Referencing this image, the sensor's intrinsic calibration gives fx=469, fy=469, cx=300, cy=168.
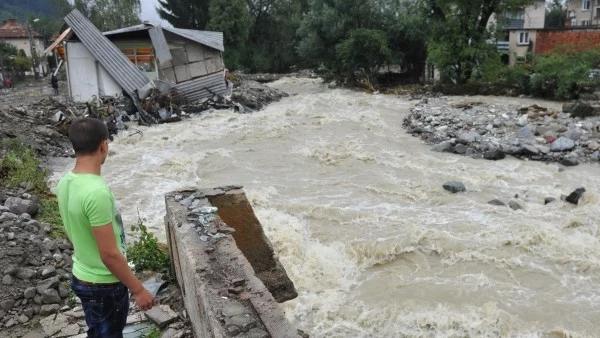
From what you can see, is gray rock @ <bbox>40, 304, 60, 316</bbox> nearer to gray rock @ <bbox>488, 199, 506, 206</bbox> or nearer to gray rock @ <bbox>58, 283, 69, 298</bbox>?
gray rock @ <bbox>58, 283, 69, 298</bbox>

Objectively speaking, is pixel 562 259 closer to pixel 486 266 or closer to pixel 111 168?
pixel 486 266

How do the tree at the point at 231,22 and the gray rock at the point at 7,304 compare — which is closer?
the gray rock at the point at 7,304

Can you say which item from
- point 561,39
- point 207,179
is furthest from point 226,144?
point 561,39

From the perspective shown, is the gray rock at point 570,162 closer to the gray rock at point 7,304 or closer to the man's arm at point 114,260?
the man's arm at point 114,260

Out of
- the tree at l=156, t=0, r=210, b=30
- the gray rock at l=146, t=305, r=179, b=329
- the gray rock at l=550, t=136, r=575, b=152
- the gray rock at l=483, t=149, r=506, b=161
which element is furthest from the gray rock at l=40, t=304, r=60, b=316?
the tree at l=156, t=0, r=210, b=30

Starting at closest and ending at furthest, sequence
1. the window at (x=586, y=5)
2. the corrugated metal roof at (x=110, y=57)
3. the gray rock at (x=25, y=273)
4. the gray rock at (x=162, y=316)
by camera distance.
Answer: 1. the gray rock at (x=162, y=316)
2. the gray rock at (x=25, y=273)
3. the corrugated metal roof at (x=110, y=57)
4. the window at (x=586, y=5)

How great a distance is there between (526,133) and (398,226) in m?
6.69

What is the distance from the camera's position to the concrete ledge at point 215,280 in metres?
2.62

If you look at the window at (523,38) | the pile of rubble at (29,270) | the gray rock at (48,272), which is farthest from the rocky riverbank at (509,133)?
the window at (523,38)

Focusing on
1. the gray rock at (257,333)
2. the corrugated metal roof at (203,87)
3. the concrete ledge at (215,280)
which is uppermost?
the corrugated metal roof at (203,87)

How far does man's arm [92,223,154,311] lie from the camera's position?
7.72 feet

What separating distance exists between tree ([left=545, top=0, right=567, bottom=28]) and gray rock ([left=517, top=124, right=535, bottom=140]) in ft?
128

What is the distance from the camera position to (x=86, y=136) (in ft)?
7.93

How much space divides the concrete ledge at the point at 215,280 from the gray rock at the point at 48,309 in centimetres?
104
